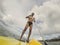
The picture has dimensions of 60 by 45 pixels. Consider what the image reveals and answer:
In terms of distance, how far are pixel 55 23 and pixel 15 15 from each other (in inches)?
63.9

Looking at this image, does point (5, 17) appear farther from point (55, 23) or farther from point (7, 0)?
point (55, 23)

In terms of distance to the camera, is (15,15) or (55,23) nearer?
(15,15)

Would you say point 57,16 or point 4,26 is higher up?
point 57,16

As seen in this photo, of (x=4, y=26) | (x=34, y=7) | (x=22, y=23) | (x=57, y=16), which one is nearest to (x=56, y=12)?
(x=57, y=16)

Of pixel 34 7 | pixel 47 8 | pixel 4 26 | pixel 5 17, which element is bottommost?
pixel 4 26

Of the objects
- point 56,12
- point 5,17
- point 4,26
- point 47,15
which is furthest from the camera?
point 56,12

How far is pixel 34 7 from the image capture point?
4148 millimetres

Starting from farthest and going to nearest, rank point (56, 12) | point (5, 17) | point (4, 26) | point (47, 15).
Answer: point (56, 12), point (47, 15), point (5, 17), point (4, 26)

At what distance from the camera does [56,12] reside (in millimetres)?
5078

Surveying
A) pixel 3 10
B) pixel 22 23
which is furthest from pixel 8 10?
pixel 22 23

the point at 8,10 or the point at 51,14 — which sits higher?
the point at 51,14

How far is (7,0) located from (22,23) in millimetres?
709

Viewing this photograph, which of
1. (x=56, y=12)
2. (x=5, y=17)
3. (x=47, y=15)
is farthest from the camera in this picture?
(x=56, y=12)

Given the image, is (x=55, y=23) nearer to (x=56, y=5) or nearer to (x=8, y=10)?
(x=56, y=5)
